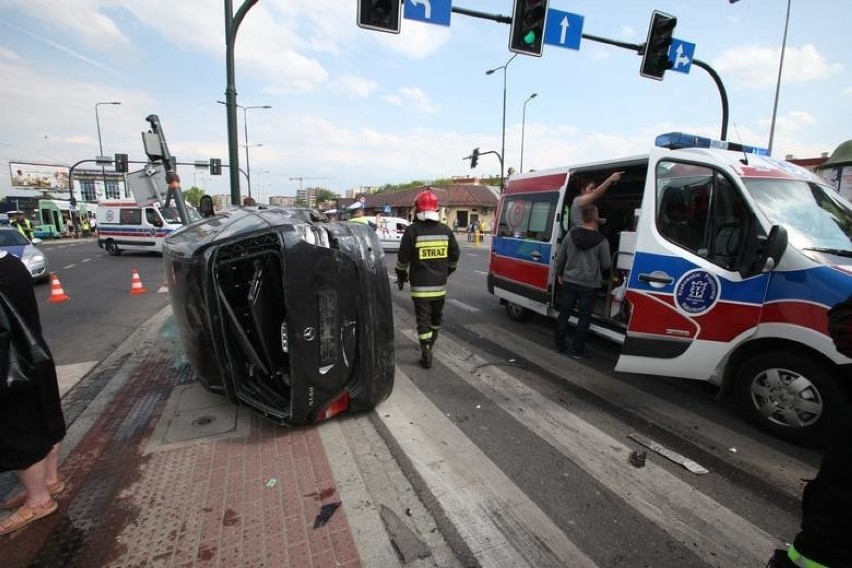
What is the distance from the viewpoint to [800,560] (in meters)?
1.37

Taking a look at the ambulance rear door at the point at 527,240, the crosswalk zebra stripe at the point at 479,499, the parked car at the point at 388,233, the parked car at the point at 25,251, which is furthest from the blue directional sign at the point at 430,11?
the parked car at the point at 388,233

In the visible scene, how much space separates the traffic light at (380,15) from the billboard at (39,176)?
7381 centimetres

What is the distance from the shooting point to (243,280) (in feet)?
12.7

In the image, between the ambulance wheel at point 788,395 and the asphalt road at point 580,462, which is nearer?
the asphalt road at point 580,462

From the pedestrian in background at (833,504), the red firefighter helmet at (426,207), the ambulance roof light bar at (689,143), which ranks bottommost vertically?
the pedestrian in background at (833,504)

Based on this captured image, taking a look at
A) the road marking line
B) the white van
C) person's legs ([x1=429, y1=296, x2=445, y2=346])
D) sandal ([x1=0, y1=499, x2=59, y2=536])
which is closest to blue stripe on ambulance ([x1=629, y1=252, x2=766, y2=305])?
person's legs ([x1=429, y1=296, x2=445, y2=346])

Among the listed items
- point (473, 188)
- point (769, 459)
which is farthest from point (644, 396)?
point (473, 188)

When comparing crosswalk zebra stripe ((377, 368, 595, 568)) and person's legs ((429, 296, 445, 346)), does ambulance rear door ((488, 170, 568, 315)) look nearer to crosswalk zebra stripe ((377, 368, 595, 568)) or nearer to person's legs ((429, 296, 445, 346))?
person's legs ((429, 296, 445, 346))

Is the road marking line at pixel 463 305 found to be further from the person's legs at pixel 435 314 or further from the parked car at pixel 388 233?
the parked car at pixel 388 233

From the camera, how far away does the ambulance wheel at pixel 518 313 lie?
7.07 metres

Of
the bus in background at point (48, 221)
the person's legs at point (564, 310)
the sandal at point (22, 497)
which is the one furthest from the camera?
the bus in background at point (48, 221)

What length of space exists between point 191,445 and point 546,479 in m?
2.68

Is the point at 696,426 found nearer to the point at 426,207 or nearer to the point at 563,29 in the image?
the point at 426,207

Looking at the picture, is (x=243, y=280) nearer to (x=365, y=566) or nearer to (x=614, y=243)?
(x=365, y=566)
